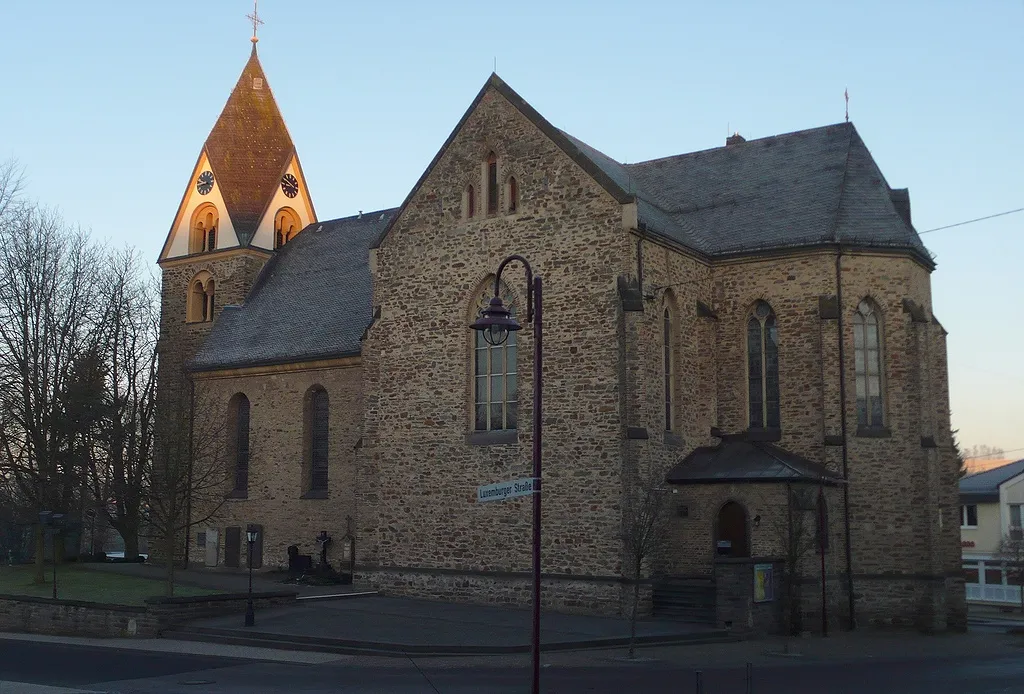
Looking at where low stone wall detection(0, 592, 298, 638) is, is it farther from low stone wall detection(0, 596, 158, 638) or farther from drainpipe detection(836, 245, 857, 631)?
drainpipe detection(836, 245, 857, 631)

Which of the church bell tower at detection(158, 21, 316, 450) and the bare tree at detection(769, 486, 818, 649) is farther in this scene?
the church bell tower at detection(158, 21, 316, 450)

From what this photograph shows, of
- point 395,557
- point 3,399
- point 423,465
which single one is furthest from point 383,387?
point 3,399

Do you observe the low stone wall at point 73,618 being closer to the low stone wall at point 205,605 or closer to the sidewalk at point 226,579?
the low stone wall at point 205,605

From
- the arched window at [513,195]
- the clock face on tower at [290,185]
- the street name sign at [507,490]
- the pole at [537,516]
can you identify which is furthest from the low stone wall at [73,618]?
the clock face on tower at [290,185]

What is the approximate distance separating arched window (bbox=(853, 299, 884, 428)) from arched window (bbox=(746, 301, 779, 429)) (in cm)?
224

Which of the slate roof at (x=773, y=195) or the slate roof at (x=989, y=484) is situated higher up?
the slate roof at (x=773, y=195)

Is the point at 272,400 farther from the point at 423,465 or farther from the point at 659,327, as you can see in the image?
the point at 659,327

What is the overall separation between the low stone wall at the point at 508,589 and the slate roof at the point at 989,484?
41.6 m

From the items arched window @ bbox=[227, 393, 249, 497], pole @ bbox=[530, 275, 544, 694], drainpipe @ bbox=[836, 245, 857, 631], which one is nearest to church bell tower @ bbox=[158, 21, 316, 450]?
arched window @ bbox=[227, 393, 249, 497]

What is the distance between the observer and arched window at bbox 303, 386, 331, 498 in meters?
37.1

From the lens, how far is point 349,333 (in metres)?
36.8

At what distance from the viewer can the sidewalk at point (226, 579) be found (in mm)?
31252

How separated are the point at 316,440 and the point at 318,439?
9 cm

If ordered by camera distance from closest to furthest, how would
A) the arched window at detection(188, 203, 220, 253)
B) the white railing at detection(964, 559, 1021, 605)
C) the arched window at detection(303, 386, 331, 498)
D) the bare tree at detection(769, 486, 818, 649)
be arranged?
the bare tree at detection(769, 486, 818, 649)
the arched window at detection(303, 386, 331, 498)
the arched window at detection(188, 203, 220, 253)
the white railing at detection(964, 559, 1021, 605)
